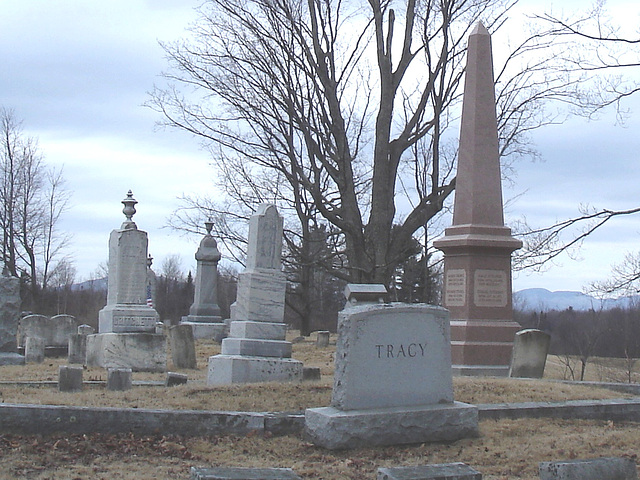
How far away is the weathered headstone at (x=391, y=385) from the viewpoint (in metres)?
6.67

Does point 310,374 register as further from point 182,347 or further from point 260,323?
A: point 182,347

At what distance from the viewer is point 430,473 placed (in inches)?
179

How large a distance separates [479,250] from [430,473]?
888cm

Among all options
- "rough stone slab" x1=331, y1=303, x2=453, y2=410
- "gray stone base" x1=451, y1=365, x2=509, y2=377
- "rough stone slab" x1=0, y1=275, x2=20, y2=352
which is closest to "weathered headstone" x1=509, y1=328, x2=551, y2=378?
"gray stone base" x1=451, y1=365, x2=509, y2=377

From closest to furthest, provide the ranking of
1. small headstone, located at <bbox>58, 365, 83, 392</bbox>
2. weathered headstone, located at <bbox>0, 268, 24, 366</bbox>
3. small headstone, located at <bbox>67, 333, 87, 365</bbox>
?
small headstone, located at <bbox>58, 365, 83, 392</bbox>, weathered headstone, located at <bbox>0, 268, 24, 366</bbox>, small headstone, located at <bbox>67, 333, 87, 365</bbox>

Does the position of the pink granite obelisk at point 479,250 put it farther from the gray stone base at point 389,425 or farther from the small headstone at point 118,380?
the gray stone base at point 389,425

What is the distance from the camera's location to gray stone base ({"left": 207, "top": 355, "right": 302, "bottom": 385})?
11516 mm

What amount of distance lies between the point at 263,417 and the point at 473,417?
1811mm

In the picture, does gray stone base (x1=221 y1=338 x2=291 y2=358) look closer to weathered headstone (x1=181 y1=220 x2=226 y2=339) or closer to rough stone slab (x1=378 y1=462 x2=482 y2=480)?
rough stone slab (x1=378 y1=462 x2=482 y2=480)

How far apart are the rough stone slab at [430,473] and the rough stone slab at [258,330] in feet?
24.3

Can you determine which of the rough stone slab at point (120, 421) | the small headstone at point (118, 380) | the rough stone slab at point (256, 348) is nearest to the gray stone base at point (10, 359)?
the rough stone slab at point (256, 348)

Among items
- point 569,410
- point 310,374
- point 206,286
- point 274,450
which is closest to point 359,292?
point 310,374

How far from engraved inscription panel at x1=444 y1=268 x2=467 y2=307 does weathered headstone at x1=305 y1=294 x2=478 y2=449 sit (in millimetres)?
6008

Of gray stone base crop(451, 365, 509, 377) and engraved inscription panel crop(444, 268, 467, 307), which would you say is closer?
gray stone base crop(451, 365, 509, 377)
